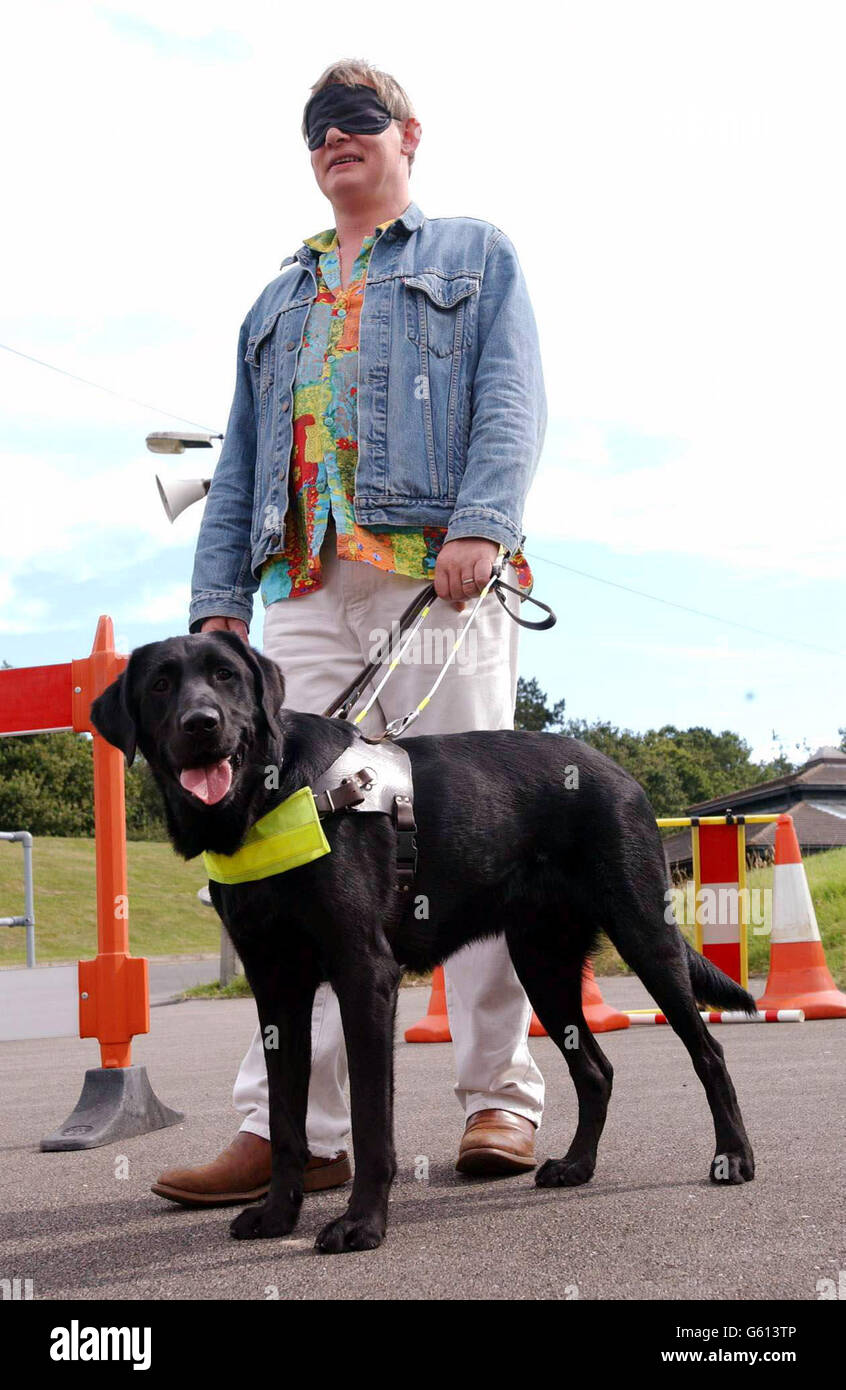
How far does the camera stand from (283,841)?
8.94ft

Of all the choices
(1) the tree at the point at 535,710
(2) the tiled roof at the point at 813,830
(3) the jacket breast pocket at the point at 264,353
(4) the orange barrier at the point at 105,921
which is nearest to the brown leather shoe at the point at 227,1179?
(4) the orange barrier at the point at 105,921

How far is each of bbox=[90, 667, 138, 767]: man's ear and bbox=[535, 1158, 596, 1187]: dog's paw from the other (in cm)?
144

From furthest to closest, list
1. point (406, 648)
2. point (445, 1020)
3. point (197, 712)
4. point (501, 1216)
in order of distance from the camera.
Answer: point (445, 1020) → point (406, 648) → point (501, 1216) → point (197, 712)

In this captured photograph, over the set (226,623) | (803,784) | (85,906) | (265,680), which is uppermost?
(803,784)

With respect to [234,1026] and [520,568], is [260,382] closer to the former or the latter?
[520,568]

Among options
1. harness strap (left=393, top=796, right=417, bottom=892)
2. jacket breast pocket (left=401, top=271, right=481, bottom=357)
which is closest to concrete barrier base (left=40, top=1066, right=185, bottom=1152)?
harness strap (left=393, top=796, right=417, bottom=892)

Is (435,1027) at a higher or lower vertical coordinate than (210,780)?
lower

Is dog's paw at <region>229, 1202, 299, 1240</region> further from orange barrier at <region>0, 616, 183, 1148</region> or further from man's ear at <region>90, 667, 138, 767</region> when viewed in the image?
orange barrier at <region>0, 616, 183, 1148</region>

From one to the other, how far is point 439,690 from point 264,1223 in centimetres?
147

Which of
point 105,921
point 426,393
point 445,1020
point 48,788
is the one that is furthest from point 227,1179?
point 48,788

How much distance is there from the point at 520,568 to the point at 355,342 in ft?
2.63

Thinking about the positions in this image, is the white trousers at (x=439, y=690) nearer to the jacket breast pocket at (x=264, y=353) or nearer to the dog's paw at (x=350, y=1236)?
the jacket breast pocket at (x=264, y=353)

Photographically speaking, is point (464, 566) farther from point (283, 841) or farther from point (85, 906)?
point (85, 906)

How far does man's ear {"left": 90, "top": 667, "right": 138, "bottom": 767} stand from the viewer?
2.96 meters
